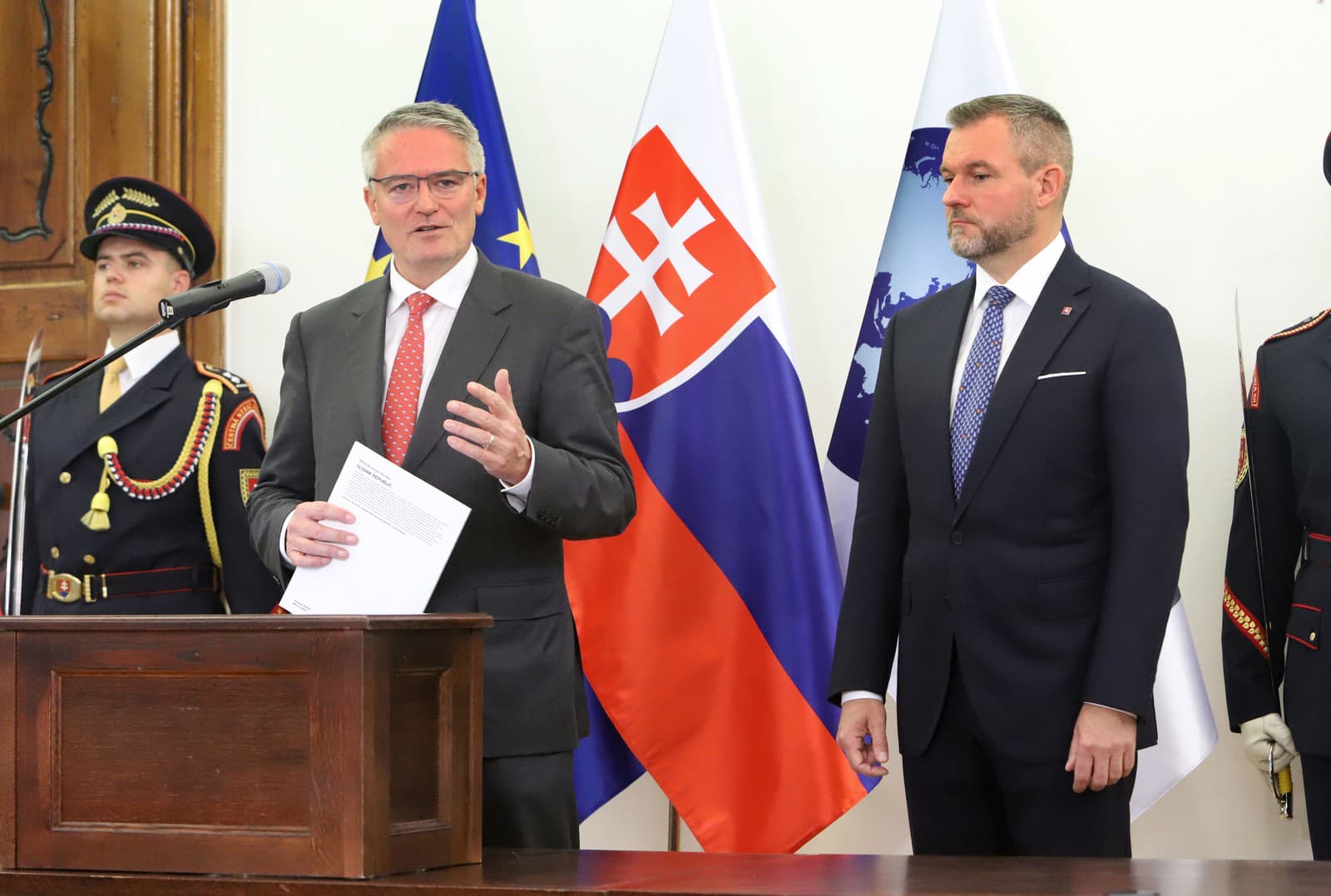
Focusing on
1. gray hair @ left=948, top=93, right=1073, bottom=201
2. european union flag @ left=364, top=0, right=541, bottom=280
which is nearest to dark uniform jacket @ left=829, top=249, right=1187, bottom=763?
gray hair @ left=948, top=93, right=1073, bottom=201

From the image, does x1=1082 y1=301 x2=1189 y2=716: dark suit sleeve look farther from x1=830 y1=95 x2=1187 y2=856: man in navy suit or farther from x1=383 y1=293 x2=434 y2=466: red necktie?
x1=383 y1=293 x2=434 y2=466: red necktie

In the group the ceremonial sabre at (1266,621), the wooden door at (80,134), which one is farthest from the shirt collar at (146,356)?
the ceremonial sabre at (1266,621)

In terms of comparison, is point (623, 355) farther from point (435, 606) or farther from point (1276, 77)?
point (1276, 77)

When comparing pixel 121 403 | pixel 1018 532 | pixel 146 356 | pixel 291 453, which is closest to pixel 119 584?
pixel 121 403

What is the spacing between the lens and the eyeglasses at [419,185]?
2.24m

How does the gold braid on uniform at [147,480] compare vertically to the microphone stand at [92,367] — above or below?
below

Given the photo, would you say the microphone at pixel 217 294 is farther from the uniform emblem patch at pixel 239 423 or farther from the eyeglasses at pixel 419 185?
the uniform emblem patch at pixel 239 423

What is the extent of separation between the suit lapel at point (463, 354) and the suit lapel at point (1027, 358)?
27.3 inches

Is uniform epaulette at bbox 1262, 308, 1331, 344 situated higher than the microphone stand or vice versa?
uniform epaulette at bbox 1262, 308, 1331, 344

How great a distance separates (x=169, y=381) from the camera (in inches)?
120

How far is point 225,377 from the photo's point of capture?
10.3 ft

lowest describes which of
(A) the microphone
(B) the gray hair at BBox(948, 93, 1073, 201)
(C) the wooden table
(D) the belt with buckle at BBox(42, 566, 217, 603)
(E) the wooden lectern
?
(C) the wooden table

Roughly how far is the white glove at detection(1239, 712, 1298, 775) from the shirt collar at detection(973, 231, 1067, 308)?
0.85m

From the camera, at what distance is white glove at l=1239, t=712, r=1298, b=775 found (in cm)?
247
